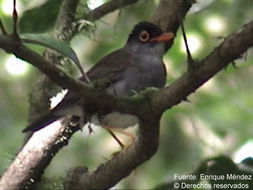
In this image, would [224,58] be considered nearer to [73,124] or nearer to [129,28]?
[73,124]

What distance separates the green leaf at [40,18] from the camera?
422 centimetres

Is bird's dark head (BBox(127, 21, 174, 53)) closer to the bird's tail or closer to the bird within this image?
the bird

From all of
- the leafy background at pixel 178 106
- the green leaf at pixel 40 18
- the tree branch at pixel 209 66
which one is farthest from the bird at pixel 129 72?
the tree branch at pixel 209 66

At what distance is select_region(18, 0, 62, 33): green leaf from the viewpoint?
13.8 ft

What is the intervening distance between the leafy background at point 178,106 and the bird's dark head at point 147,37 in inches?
5.4

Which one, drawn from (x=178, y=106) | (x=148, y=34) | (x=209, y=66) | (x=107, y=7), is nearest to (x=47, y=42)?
(x=209, y=66)

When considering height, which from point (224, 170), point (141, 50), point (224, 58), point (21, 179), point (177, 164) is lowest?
point (224, 170)

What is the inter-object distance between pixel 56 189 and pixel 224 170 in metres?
1.45

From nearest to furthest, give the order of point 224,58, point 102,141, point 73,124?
point 224,58
point 73,124
point 102,141

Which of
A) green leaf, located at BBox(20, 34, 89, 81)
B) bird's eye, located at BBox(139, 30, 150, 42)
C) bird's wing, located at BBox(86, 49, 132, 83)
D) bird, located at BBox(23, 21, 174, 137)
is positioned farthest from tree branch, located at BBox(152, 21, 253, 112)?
bird's eye, located at BBox(139, 30, 150, 42)

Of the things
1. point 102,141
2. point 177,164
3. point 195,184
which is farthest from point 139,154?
point 102,141

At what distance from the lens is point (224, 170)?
274 centimetres

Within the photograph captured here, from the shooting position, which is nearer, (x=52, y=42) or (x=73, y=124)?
(x=52, y=42)

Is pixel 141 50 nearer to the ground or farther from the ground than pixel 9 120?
nearer to the ground
